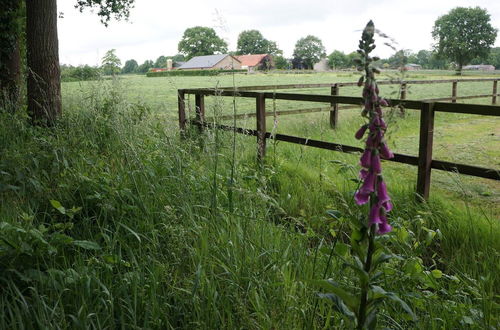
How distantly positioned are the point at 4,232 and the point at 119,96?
11.8ft

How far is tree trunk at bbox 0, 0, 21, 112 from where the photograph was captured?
9070mm

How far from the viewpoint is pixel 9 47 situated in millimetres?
9375

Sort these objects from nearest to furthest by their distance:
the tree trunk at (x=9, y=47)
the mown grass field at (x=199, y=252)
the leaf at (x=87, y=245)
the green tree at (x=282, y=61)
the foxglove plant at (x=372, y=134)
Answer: the foxglove plant at (x=372, y=134) → the mown grass field at (x=199, y=252) → the leaf at (x=87, y=245) → the green tree at (x=282, y=61) → the tree trunk at (x=9, y=47)

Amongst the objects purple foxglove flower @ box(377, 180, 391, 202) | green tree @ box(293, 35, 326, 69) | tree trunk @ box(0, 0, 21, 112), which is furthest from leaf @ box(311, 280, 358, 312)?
tree trunk @ box(0, 0, 21, 112)

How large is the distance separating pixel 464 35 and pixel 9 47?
A: 10336 cm

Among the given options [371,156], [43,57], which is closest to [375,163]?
[371,156]

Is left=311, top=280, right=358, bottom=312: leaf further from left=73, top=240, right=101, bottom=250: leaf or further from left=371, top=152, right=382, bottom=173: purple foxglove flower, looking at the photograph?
left=73, top=240, right=101, bottom=250: leaf

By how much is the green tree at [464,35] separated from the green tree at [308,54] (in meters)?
33.4

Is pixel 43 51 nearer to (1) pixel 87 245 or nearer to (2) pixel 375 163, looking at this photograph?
(1) pixel 87 245

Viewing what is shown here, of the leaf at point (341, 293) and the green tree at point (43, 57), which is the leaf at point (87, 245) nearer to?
the leaf at point (341, 293)

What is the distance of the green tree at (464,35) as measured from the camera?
91312 mm

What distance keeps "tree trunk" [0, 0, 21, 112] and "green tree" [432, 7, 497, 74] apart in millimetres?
93234

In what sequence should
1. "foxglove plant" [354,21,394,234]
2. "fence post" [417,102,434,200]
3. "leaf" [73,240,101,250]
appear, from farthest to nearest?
"fence post" [417,102,434,200], "leaf" [73,240,101,250], "foxglove plant" [354,21,394,234]

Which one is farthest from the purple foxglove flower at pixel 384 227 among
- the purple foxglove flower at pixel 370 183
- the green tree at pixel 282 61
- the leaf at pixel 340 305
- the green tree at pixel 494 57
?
the green tree at pixel 494 57
